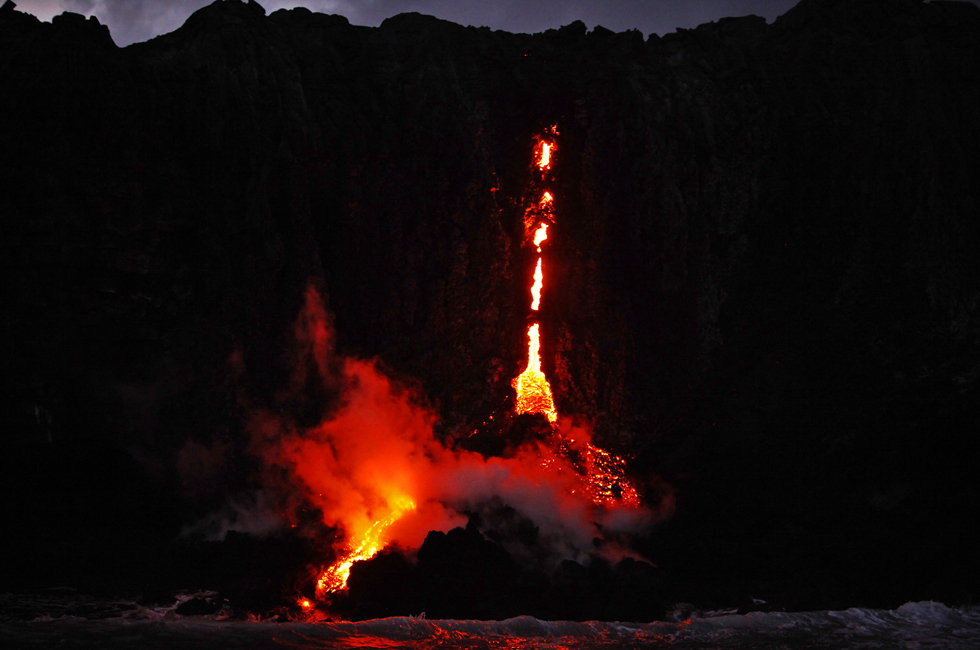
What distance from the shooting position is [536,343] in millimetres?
22828

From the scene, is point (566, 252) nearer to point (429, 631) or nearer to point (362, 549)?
point (362, 549)

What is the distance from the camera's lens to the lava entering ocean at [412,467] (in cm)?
2036

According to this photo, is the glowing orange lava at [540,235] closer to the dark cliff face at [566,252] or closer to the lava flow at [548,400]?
the lava flow at [548,400]

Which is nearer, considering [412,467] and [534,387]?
[412,467]

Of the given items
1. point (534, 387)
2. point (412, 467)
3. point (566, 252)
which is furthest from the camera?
point (534, 387)

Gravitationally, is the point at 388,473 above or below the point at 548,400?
below

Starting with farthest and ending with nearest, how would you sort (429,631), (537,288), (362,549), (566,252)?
(537,288), (566,252), (362,549), (429,631)

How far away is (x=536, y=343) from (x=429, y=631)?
844cm

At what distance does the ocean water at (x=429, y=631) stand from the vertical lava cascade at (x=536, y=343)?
20.9 feet

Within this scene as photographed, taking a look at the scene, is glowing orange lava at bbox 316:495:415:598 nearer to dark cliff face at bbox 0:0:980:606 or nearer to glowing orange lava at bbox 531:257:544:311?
dark cliff face at bbox 0:0:980:606

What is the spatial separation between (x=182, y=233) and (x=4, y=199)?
360cm

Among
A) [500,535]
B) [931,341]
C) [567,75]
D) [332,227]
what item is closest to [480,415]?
[500,535]

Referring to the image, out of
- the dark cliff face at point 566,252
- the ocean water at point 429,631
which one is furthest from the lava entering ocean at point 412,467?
the ocean water at point 429,631

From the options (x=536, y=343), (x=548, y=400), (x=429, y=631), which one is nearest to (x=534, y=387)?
(x=548, y=400)
